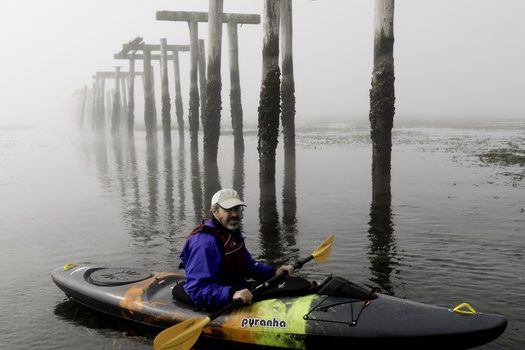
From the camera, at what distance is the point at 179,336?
184 inches

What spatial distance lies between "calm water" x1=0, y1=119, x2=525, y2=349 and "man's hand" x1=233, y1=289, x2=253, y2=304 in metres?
1.20

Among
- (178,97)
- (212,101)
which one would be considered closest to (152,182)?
(212,101)

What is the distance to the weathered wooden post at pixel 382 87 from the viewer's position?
38.9 feet

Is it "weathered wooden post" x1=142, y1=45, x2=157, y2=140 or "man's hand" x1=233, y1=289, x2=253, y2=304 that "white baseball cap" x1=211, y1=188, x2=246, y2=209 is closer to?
"man's hand" x1=233, y1=289, x2=253, y2=304

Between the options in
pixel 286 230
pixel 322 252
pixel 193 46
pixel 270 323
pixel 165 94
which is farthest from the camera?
pixel 165 94

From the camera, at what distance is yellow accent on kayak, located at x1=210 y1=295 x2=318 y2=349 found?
16.1 feet

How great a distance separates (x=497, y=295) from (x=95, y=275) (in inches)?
192

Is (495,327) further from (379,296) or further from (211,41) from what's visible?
(211,41)

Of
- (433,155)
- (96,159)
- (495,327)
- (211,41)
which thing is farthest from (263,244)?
(96,159)

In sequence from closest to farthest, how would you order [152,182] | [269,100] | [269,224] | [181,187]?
[269,224] → [269,100] → [181,187] → [152,182]

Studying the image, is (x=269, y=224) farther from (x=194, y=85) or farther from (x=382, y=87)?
(x=194, y=85)

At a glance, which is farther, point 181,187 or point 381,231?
point 181,187

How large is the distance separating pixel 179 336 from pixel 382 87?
886 cm

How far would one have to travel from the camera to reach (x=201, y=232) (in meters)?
5.20
